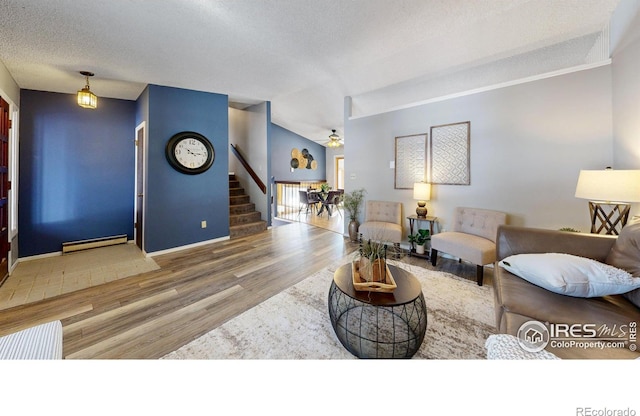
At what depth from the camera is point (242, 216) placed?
15.9 feet

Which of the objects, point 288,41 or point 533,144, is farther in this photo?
point 533,144

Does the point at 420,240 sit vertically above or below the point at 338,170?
below

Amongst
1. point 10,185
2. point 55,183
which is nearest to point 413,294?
point 10,185

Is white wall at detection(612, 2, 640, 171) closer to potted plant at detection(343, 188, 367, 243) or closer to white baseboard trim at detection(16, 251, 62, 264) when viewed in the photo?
potted plant at detection(343, 188, 367, 243)

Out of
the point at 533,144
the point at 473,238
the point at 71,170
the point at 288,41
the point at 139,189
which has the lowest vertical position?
the point at 473,238

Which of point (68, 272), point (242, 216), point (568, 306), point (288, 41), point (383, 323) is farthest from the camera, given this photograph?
point (242, 216)

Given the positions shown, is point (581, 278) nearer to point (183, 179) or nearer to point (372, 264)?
point (372, 264)

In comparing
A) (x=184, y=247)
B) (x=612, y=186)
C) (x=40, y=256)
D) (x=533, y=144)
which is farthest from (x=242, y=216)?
(x=612, y=186)

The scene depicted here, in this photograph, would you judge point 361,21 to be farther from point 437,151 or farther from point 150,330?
point 150,330

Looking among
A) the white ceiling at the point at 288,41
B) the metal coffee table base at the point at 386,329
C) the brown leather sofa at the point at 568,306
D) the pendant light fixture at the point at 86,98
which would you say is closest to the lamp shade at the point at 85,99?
the pendant light fixture at the point at 86,98

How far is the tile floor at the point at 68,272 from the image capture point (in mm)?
2275

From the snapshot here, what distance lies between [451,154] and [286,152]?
231 inches

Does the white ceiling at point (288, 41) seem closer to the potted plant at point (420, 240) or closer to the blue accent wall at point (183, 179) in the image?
the blue accent wall at point (183, 179)

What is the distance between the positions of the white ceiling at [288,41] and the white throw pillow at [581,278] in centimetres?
228
